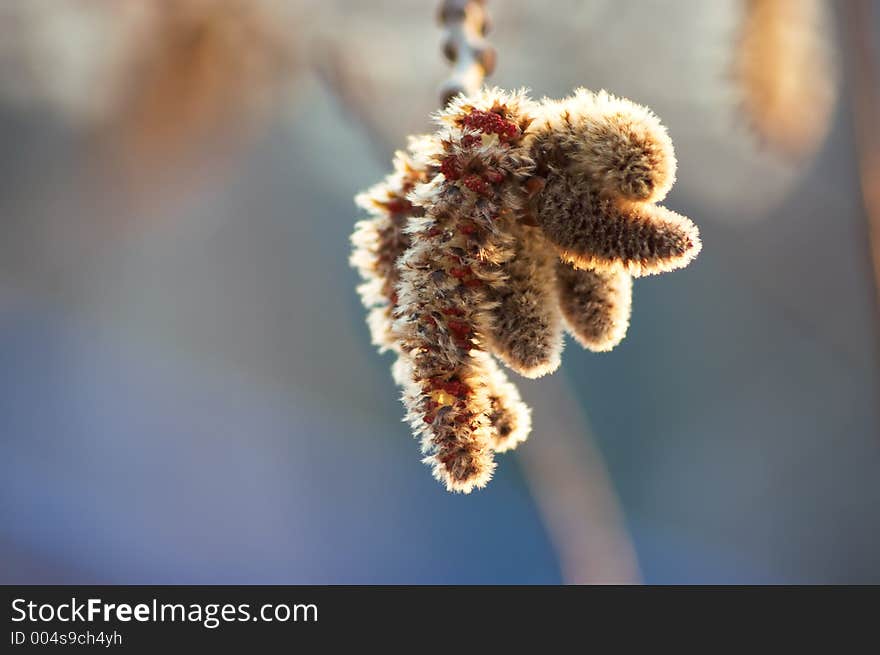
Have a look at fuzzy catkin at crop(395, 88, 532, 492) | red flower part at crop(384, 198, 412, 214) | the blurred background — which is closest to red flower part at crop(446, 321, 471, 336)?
fuzzy catkin at crop(395, 88, 532, 492)

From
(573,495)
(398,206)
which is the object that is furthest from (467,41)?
(573,495)

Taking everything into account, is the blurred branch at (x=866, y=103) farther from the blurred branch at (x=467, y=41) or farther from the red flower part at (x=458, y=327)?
the red flower part at (x=458, y=327)

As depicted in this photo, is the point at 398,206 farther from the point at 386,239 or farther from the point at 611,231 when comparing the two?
the point at 611,231

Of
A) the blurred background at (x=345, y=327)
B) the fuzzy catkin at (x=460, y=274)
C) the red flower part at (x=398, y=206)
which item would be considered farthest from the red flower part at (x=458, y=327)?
the blurred background at (x=345, y=327)

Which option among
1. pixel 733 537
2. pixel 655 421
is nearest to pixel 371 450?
pixel 655 421

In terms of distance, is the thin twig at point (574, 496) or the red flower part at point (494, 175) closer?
the red flower part at point (494, 175)
